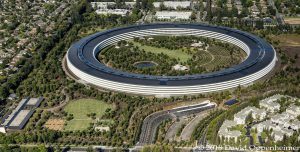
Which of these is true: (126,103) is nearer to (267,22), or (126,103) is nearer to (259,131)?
(259,131)

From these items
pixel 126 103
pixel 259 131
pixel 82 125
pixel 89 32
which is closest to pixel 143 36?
pixel 89 32

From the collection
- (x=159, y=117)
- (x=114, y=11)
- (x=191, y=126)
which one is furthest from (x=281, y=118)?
(x=114, y=11)

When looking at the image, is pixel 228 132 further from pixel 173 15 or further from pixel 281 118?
pixel 173 15

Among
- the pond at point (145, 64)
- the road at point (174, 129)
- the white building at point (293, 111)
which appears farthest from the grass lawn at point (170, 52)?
the white building at point (293, 111)

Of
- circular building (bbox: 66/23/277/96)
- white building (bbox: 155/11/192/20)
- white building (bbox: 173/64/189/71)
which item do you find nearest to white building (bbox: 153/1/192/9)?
white building (bbox: 155/11/192/20)

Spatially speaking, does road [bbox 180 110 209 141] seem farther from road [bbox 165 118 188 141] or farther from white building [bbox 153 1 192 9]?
white building [bbox 153 1 192 9]

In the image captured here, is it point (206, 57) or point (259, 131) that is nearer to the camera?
point (259, 131)

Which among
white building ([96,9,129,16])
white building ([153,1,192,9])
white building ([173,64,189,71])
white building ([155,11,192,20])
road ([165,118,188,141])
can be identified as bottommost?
road ([165,118,188,141])
